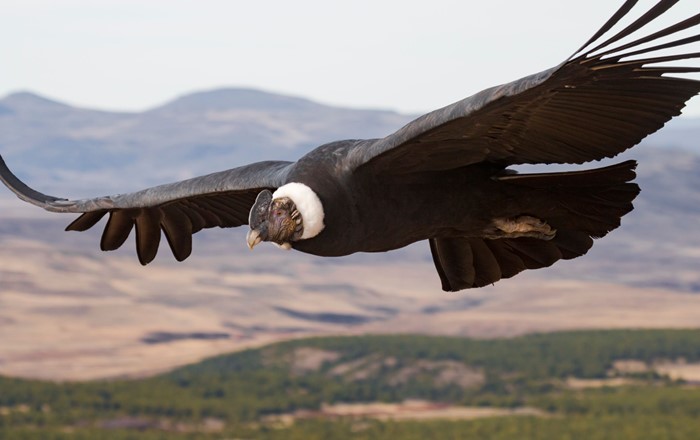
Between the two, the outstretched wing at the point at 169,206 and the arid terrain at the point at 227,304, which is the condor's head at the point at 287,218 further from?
the arid terrain at the point at 227,304

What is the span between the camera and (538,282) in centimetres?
8919

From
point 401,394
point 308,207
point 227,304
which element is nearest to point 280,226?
point 308,207

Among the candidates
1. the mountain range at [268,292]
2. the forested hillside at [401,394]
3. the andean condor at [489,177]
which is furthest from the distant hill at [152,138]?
the andean condor at [489,177]

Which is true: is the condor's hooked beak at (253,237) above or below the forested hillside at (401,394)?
above

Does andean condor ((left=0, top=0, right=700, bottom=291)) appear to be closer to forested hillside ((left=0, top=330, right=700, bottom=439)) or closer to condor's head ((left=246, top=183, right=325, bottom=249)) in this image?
condor's head ((left=246, top=183, right=325, bottom=249))

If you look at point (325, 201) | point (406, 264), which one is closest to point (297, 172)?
point (325, 201)

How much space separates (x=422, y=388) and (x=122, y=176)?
111 metres

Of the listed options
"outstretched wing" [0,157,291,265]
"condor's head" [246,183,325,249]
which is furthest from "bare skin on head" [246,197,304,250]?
"outstretched wing" [0,157,291,265]

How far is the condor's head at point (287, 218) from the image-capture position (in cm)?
724

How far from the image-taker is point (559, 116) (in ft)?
24.0

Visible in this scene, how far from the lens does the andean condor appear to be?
6.81m

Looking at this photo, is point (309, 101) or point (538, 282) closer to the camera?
point (538, 282)

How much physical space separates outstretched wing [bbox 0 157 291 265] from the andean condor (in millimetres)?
24

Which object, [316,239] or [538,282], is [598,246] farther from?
[316,239]
